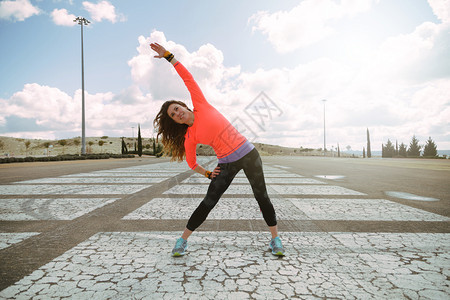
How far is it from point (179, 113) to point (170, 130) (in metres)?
0.35

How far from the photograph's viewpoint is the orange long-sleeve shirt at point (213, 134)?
2564 mm

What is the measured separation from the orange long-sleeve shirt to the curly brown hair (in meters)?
0.25

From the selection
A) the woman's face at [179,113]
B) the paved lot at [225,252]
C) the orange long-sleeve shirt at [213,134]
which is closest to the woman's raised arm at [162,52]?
the orange long-sleeve shirt at [213,134]

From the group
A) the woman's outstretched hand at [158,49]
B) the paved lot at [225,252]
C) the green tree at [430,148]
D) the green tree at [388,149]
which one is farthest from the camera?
the green tree at [388,149]

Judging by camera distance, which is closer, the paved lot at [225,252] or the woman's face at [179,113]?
the paved lot at [225,252]

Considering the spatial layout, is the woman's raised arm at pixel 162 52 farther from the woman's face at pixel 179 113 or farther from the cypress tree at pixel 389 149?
the cypress tree at pixel 389 149

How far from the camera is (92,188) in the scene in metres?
7.29

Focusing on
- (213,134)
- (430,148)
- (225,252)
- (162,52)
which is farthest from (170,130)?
(430,148)

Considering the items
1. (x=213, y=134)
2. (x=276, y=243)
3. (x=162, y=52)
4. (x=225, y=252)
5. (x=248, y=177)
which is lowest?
(x=225, y=252)

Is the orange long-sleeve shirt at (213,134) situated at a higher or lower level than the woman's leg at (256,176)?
higher

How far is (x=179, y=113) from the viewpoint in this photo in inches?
104

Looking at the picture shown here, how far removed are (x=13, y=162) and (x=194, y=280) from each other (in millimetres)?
22527

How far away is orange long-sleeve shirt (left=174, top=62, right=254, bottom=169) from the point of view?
101 inches

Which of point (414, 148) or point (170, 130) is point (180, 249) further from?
point (414, 148)
